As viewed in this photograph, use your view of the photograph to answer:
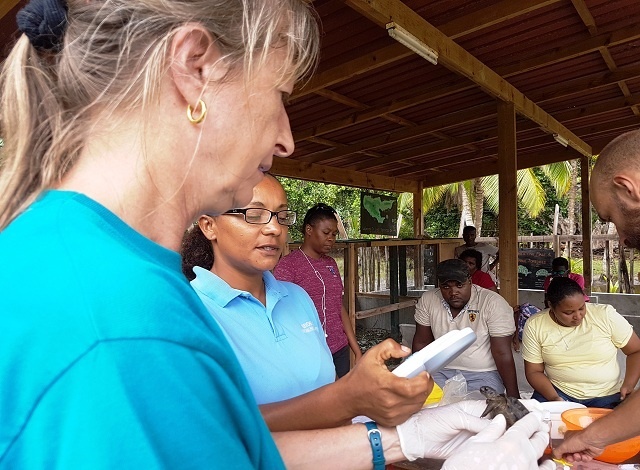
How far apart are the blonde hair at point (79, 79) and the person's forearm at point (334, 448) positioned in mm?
909

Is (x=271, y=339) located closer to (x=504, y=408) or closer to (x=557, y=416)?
(x=504, y=408)

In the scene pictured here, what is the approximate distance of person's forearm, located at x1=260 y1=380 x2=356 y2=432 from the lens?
131cm

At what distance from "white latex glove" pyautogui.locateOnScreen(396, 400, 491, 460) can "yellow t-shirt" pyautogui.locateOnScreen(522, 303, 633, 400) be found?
2361 millimetres

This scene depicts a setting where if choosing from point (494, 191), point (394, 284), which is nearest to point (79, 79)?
point (394, 284)

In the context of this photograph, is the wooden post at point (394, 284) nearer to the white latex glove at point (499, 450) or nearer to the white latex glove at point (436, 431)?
the white latex glove at point (436, 431)

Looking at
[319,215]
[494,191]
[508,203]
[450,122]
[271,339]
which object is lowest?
[271,339]

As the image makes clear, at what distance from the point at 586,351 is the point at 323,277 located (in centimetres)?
214

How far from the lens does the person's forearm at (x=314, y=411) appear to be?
1.31 metres

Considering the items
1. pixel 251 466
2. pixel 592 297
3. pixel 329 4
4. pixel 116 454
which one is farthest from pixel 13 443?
pixel 592 297

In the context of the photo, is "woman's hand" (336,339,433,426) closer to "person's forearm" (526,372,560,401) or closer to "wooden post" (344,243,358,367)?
"person's forearm" (526,372,560,401)

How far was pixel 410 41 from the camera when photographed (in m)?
3.39

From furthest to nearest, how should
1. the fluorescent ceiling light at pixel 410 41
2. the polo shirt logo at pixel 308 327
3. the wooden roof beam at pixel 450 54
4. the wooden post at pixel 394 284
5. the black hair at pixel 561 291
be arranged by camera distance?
the wooden post at pixel 394 284 → the black hair at pixel 561 291 → the fluorescent ceiling light at pixel 410 41 → the wooden roof beam at pixel 450 54 → the polo shirt logo at pixel 308 327

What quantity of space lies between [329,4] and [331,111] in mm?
2509

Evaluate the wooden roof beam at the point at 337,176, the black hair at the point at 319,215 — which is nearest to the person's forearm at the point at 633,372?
the black hair at the point at 319,215
